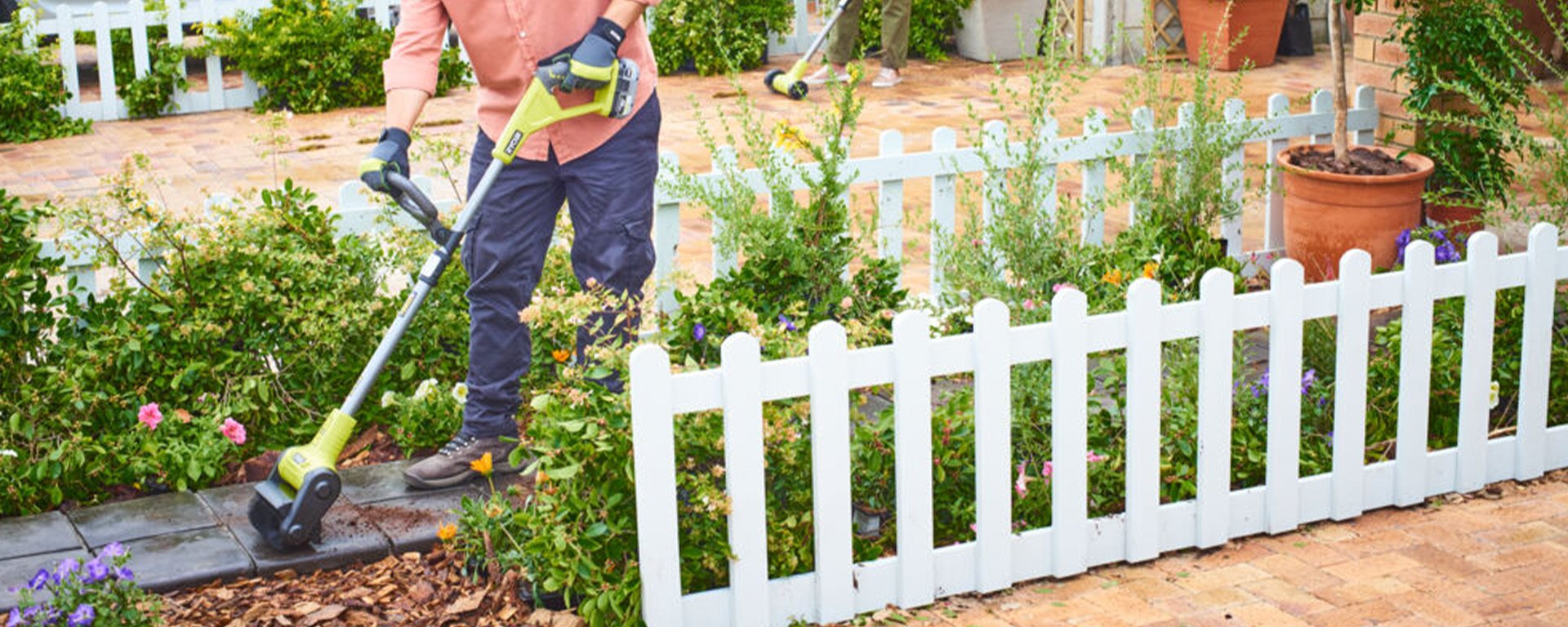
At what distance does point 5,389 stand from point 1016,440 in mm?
2491

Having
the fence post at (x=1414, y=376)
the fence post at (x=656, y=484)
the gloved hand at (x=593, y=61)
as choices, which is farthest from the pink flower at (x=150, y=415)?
the fence post at (x=1414, y=376)

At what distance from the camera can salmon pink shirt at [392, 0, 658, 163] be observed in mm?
4379

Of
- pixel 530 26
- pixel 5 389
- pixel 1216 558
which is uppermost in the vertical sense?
pixel 530 26

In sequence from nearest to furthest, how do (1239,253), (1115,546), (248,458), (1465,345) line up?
(1115,546), (1465,345), (248,458), (1239,253)

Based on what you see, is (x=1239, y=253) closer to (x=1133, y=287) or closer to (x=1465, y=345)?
(x=1465, y=345)

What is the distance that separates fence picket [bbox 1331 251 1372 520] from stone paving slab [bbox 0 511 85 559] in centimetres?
285

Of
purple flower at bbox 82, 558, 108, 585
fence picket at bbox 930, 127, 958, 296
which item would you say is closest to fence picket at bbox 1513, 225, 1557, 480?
fence picket at bbox 930, 127, 958, 296

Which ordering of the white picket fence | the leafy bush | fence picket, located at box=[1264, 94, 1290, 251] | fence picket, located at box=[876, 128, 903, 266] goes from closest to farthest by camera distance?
the white picket fence, fence picket, located at box=[876, 128, 903, 266], fence picket, located at box=[1264, 94, 1290, 251], the leafy bush

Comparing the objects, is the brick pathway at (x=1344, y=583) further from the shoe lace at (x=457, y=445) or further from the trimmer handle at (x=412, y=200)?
the trimmer handle at (x=412, y=200)

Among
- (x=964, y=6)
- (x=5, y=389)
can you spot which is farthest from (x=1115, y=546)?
(x=964, y=6)

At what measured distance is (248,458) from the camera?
15.3 ft

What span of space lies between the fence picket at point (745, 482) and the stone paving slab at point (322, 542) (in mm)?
884

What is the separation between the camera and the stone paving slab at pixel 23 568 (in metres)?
3.76

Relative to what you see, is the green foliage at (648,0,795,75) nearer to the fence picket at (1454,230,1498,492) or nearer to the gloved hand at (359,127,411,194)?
the gloved hand at (359,127,411,194)
